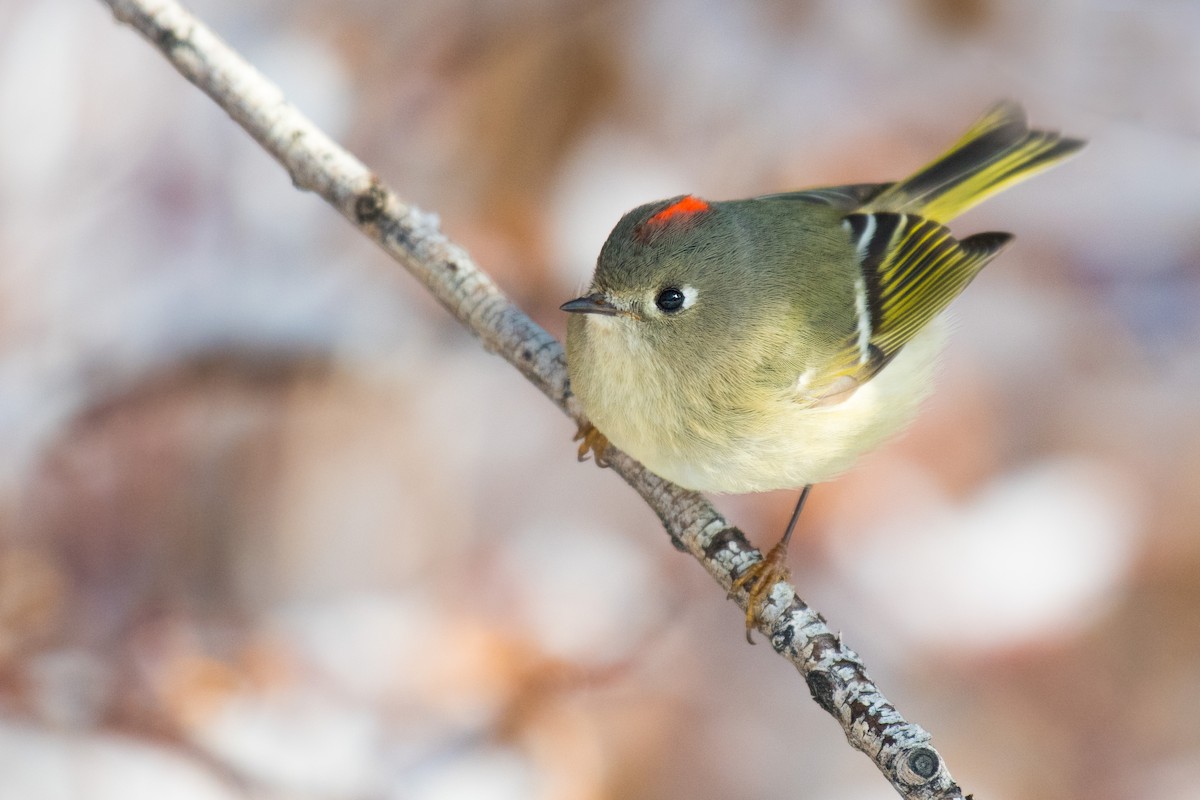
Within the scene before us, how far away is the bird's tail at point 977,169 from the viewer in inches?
70.5

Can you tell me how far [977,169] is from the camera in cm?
180

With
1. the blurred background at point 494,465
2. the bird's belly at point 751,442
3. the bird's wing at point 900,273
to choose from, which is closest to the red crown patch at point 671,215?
the bird's belly at point 751,442

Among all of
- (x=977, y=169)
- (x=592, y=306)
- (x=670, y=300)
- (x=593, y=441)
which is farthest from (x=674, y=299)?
(x=977, y=169)

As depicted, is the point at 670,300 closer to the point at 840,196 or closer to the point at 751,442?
the point at 751,442

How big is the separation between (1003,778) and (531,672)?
2.43 ft

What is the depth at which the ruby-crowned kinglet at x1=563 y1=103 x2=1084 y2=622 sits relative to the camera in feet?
4.33

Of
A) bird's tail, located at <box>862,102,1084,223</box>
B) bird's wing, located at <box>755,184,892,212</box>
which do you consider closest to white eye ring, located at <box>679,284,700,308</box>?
bird's wing, located at <box>755,184,892,212</box>

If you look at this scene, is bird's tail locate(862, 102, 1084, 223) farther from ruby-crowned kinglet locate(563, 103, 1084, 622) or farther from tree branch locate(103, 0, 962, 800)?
tree branch locate(103, 0, 962, 800)

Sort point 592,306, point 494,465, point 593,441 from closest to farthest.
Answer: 1. point 592,306
2. point 593,441
3. point 494,465

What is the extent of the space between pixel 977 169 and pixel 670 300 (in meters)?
0.75

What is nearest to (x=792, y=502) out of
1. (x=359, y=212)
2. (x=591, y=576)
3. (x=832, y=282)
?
(x=591, y=576)

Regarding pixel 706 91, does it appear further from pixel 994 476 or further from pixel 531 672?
pixel 531 672

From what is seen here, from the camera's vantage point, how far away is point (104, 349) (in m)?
1.91

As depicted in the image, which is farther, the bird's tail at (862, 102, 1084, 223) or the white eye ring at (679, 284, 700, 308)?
the bird's tail at (862, 102, 1084, 223)
